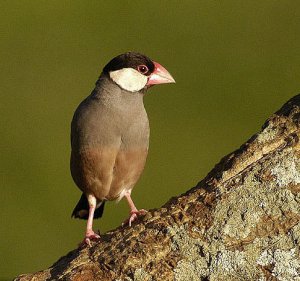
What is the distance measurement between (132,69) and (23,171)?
158 inches

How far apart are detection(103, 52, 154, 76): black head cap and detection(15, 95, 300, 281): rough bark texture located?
151 centimetres

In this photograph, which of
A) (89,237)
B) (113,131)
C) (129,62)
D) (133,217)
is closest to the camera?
(133,217)

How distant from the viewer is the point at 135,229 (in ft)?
14.2

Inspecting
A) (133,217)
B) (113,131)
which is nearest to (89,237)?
(133,217)

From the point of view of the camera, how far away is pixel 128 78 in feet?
19.1

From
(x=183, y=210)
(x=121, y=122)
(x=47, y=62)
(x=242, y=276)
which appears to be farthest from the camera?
(x=47, y=62)

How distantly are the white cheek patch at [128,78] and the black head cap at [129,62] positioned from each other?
21 millimetres

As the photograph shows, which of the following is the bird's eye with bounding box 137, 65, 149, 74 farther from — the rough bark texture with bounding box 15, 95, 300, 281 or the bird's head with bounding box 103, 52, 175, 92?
the rough bark texture with bounding box 15, 95, 300, 281

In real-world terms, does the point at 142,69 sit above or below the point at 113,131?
above

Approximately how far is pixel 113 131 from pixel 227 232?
1.64 metres

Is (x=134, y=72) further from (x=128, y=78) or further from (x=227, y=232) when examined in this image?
(x=227, y=232)

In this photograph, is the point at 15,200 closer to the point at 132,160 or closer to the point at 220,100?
the point at 220,100

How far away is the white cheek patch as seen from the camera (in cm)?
579

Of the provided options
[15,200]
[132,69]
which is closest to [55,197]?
[15,200]
